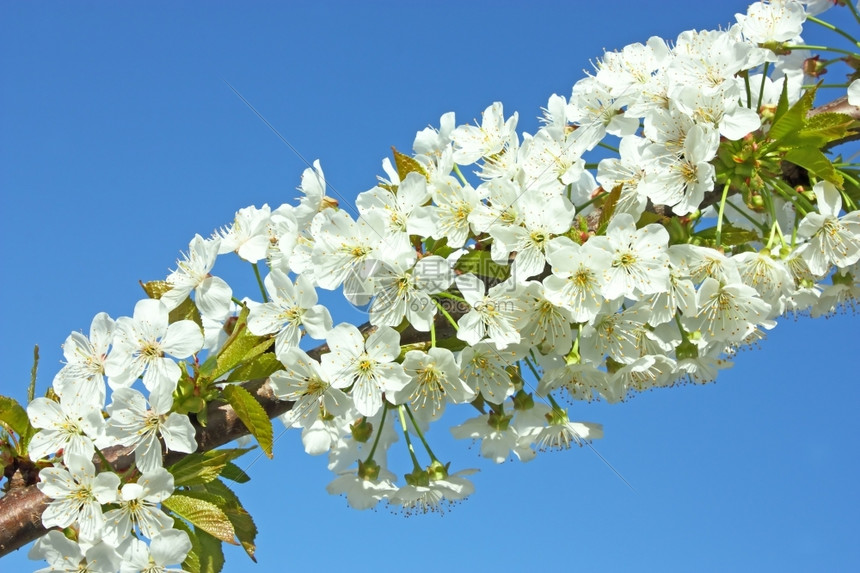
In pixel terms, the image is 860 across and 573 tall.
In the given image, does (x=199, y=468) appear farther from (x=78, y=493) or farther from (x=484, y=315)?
(x=484, y=315)

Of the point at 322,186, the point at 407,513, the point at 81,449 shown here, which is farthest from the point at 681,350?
the point at 81,449

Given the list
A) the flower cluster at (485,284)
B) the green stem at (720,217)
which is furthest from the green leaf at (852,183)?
the green stem at (720,217)

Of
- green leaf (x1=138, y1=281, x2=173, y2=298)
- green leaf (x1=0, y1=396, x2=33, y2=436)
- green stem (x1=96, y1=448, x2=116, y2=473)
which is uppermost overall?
green leaf (x1=138, y1=281, x2=173, y2=298)

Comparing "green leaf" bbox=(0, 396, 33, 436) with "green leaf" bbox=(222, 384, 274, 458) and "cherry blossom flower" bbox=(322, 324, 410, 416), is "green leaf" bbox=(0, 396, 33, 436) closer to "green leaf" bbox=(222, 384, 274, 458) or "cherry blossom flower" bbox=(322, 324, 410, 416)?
"green leaf" bbox=(222, 384, 274, 458)

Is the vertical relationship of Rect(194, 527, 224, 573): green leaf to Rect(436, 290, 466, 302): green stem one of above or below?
below

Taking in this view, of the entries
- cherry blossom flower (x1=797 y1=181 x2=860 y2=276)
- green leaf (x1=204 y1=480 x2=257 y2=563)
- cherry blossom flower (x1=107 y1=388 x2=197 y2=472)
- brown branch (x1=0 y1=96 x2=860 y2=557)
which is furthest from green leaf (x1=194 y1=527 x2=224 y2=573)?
cherry blossom flower (x1=797 y1=181 x2=860 y2=276)

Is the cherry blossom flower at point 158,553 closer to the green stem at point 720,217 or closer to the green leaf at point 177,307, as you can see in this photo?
the green leaf at point 177,307
